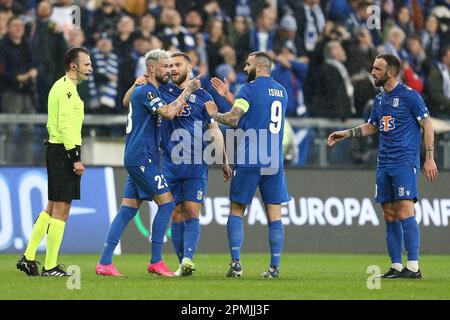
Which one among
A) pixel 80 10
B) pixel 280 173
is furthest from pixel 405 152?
pixel 80 10

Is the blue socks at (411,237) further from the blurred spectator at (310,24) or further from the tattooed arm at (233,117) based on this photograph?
the blurred spectator at (310,24)

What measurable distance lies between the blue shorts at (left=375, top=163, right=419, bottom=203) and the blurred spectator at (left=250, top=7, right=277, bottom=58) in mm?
7358

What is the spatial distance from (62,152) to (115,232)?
3.37 feet

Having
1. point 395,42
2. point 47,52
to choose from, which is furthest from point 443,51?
point 47,52

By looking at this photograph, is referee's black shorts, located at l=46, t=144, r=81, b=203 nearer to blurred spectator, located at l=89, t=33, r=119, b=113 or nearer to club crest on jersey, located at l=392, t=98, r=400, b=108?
club crest on jersey, located at l=392, t=98, r=400, b=108

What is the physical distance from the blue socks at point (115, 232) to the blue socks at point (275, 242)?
1526 millimetres

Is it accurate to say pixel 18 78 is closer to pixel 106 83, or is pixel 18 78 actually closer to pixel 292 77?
pixel 106 83

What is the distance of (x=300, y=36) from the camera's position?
19969 mm

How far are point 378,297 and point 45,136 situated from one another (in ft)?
28.0

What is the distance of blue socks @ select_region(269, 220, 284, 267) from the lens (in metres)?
11.9

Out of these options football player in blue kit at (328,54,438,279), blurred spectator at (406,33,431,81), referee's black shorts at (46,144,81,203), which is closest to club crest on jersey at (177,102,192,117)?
referee's black shorts at (46,144,81,203)

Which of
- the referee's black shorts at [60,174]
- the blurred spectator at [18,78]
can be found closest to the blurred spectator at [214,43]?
the blurred spectator at [18,78]
